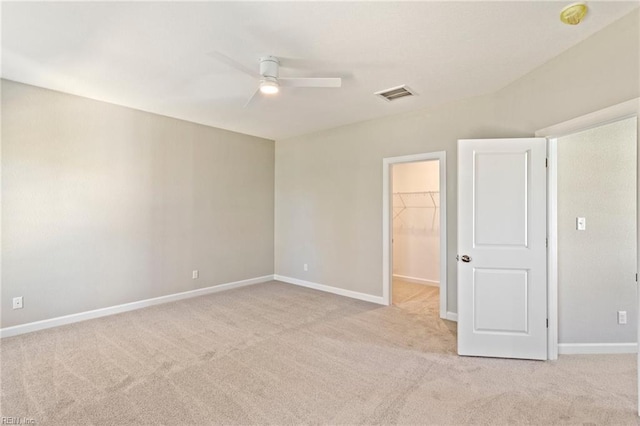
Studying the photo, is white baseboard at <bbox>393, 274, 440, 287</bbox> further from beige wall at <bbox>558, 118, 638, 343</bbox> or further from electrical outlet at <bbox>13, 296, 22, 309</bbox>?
electrical outlet at <bbox>13, 296, 22, 309</bbox>

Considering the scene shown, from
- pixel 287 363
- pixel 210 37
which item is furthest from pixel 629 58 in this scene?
pixel 287 363

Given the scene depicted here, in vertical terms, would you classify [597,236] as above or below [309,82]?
below

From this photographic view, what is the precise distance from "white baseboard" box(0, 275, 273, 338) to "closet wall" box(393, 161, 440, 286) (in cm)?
307

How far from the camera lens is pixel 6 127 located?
10.8 feet

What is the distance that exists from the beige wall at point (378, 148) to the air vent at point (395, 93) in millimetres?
616

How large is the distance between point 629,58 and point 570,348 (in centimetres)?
249

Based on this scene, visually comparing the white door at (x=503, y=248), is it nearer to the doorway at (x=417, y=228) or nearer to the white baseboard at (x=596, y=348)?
the white baseboard at (x=596, y=348)

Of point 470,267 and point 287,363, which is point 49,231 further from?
point 470,267

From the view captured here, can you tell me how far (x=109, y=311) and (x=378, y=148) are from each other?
4328 millimetres

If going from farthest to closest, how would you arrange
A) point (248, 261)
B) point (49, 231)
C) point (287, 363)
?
point (248, 261) → point (49, 231) → point (287, 363)

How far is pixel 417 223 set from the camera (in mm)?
6031

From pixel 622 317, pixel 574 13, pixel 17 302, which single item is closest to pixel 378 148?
pixel 574 13

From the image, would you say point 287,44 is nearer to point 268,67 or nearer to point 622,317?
point 268,67

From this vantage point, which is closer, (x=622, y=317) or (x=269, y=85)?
(x=269, y=85)
